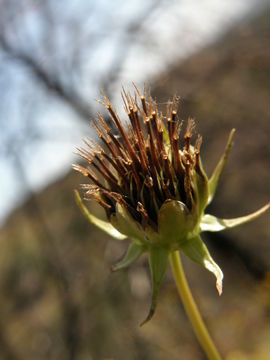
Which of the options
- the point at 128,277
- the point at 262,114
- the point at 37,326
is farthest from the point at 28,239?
the point at 262,114

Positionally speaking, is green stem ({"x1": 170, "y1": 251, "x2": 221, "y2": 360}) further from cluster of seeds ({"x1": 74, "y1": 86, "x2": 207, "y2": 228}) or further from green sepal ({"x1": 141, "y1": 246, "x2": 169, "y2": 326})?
cluster of seeds ({"x1": 74, "y1": 86, "x2": 207, "y2": 228})

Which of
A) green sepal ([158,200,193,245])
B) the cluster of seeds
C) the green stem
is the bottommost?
the green stem

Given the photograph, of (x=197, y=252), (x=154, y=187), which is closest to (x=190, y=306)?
(x=197, y=252)

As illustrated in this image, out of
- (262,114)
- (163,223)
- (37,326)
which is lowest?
(37,326)

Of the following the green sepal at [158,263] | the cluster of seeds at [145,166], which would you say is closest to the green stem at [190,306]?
the green sepal at [158,263]

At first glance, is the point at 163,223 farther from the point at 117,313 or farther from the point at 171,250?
the point at 117,313

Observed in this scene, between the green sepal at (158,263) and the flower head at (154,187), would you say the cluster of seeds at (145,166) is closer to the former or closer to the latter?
the flower head at (154,187)

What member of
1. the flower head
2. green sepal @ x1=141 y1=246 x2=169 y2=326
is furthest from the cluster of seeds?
green sepal @ x1=141 y1=246 x2=169 y2=326
